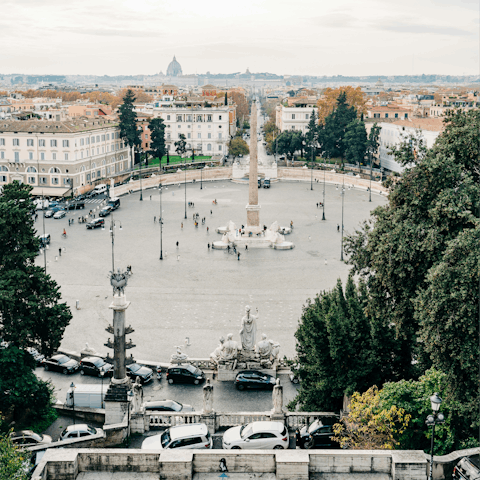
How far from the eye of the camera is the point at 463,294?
17.0 meters

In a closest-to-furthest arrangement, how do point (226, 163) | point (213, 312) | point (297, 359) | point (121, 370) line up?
point (121, 370), point (297, 359), point (213, 312), point (226, 163)

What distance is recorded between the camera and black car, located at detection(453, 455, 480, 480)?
13.7 m

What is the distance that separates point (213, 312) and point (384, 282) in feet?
50.9

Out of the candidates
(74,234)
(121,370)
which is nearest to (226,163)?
(74,234)

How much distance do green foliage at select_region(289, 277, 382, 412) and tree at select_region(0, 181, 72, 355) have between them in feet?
29.7

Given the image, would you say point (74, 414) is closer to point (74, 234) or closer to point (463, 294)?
point (463, 294)

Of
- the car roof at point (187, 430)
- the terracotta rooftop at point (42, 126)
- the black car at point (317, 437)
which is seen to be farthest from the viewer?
the terracotta rooftop at point (42, 126)

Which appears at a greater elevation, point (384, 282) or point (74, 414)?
point (384, 282)

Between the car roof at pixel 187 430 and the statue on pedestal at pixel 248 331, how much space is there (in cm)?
783

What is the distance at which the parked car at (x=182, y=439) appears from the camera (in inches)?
673

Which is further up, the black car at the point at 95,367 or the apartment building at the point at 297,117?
the apartment building at the point at 297,117

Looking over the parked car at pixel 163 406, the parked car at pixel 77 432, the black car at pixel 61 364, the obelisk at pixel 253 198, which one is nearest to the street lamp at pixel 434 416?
the parked car at pixel 163 406

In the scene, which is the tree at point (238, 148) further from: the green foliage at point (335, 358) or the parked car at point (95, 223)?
the green foliage at point (335, 358)

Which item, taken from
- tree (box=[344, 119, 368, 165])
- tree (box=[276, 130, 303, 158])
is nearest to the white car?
tree (box=[344, 119, 368, 165])
